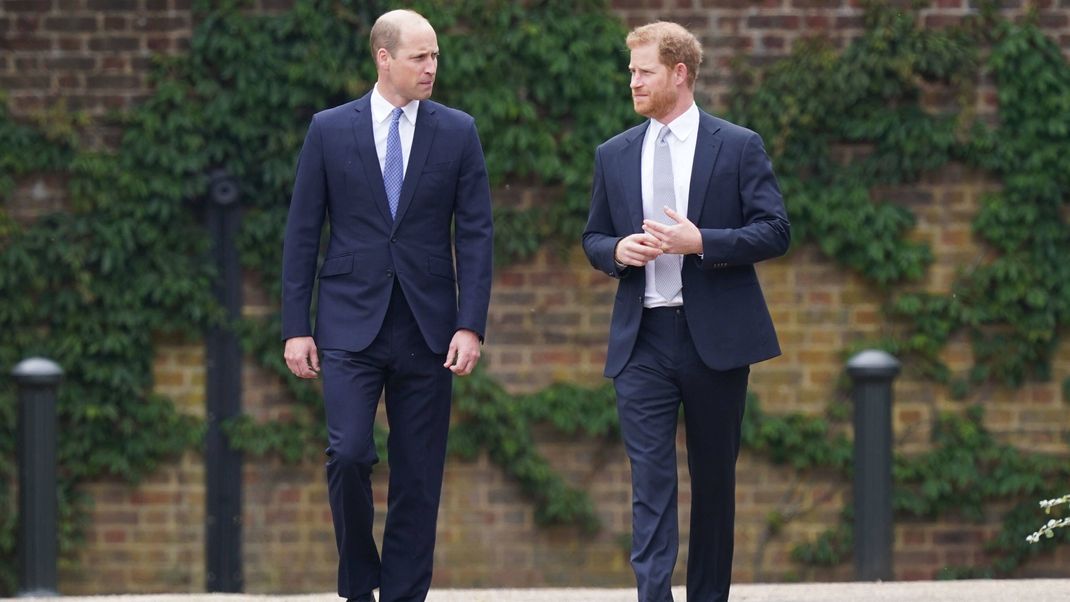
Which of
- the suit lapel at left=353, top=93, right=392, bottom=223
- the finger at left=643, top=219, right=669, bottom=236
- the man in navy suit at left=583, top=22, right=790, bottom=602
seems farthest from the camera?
the suit lapel at left=353, top=93, right=392, bottom=223

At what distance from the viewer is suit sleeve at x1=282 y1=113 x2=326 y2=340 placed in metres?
4.57

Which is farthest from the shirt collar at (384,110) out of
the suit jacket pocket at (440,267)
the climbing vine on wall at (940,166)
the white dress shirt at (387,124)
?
the climbing vine on wall at (940,166)

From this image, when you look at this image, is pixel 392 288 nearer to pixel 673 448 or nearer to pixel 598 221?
pixel 598 221

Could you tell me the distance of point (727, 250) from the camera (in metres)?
4.40

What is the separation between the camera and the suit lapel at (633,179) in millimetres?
4543

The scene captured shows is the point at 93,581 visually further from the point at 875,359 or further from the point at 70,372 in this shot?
the point at 875,359

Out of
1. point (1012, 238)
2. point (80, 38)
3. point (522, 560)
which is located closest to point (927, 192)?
point (1012, 238)

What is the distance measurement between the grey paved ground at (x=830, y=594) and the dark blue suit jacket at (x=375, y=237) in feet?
4.17

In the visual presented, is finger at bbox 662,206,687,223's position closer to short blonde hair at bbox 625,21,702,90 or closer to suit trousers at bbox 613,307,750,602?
suit trousers at bbox 613,307,750,602

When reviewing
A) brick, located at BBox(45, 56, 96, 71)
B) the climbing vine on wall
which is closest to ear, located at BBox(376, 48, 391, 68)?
the climbing vine on wall

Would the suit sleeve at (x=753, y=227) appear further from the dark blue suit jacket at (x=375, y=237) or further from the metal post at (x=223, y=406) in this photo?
the metal post at (x=223, y=406)

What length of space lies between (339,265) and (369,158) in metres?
0.31

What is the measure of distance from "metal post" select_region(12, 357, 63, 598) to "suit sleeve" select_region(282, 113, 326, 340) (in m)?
2.04

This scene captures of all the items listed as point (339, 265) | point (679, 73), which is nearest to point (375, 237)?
point (339, 265)
